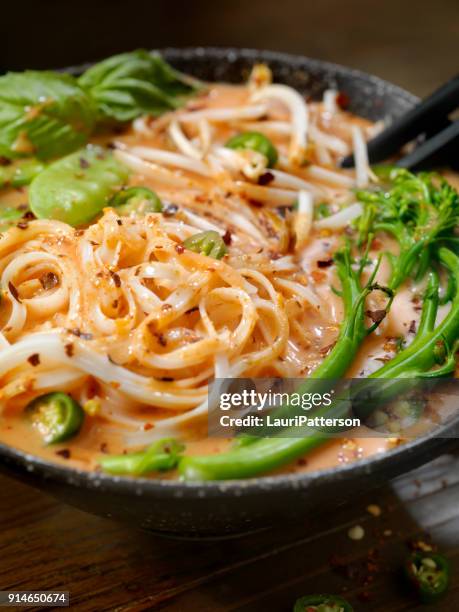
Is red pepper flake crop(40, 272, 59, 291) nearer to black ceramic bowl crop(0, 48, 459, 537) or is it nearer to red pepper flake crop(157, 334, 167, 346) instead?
red pepper flake crop(157, 334, 167, 346)

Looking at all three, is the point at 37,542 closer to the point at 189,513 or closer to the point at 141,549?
the point at 141,549

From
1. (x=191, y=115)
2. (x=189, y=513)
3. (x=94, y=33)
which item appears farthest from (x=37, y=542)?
(x=94, y=33)

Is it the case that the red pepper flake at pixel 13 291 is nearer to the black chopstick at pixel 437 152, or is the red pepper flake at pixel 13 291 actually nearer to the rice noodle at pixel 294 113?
the rice noodle at pixel 294 113

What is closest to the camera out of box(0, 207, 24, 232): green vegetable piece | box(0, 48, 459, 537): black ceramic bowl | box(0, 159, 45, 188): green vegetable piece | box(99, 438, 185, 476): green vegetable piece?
box(0, 48, 459, 537): black ceramic bowl

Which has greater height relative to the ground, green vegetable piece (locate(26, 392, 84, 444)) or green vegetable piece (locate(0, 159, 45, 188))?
green vegetable piece (locate(0, 159, 45, 188))

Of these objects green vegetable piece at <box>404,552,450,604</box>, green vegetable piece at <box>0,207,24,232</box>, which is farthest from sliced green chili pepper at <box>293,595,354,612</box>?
green vegetable piece at <box>0,207,24,232</box>

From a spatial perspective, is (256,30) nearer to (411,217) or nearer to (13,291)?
(411,217)
